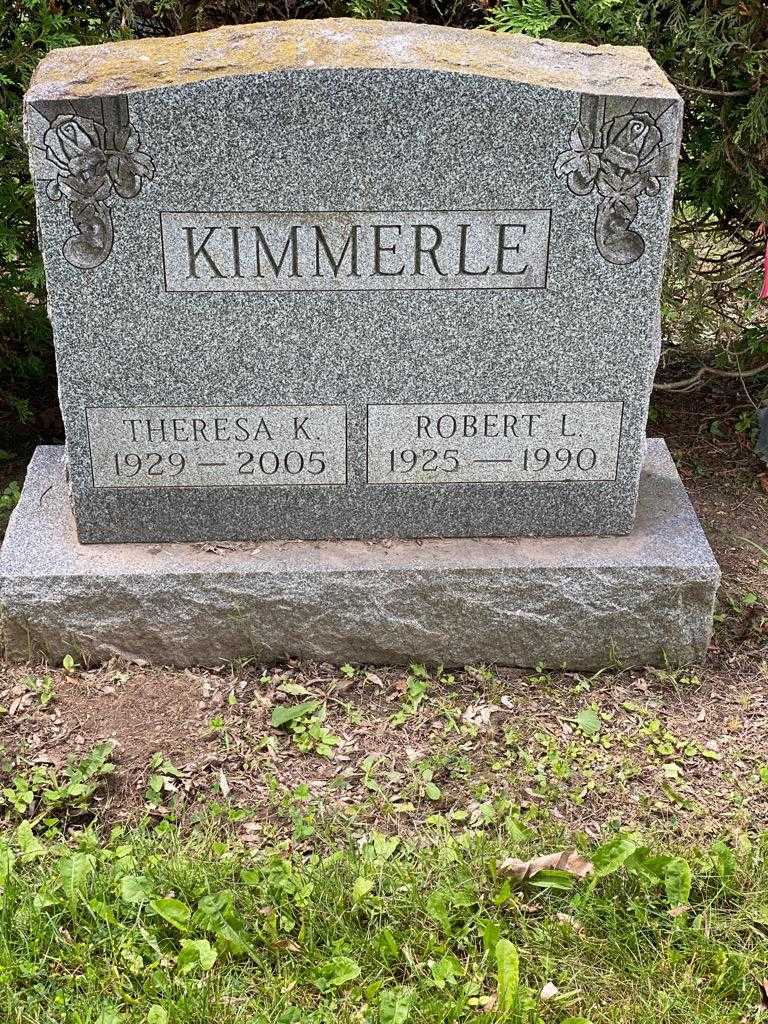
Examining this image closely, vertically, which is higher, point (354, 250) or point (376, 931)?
point (354, 250)

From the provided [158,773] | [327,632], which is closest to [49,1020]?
[158,773]

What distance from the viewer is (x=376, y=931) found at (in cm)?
244

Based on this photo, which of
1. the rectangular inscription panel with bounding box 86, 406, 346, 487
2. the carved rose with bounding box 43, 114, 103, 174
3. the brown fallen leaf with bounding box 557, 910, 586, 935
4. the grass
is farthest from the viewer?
the rectangular inscription panel with bounding box 86, 406, 346, 487

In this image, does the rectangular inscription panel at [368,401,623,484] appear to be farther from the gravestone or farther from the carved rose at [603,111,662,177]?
the carved rose at [603,111,662,177]

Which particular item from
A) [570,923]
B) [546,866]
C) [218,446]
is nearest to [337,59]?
[218,446]

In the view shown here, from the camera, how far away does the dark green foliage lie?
389cm

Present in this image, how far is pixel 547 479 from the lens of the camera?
336 centimetres

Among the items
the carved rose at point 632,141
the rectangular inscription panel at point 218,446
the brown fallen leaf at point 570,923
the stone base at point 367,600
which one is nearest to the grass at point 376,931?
the brown fallen leaf at point 570,923

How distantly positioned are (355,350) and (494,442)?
1.59 ft

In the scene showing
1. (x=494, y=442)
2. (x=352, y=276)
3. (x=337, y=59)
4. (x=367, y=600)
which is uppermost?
(x=337, y=59)

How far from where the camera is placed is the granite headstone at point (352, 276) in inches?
115

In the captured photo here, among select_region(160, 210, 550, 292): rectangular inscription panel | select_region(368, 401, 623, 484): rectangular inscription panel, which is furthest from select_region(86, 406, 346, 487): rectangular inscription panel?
select_region(160, 210, 550, 292): rectangular inscription panel

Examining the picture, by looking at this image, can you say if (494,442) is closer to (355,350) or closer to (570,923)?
(355,350)

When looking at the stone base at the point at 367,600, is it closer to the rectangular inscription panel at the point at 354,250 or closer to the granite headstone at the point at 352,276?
the granite headstone at the point at 352,276
